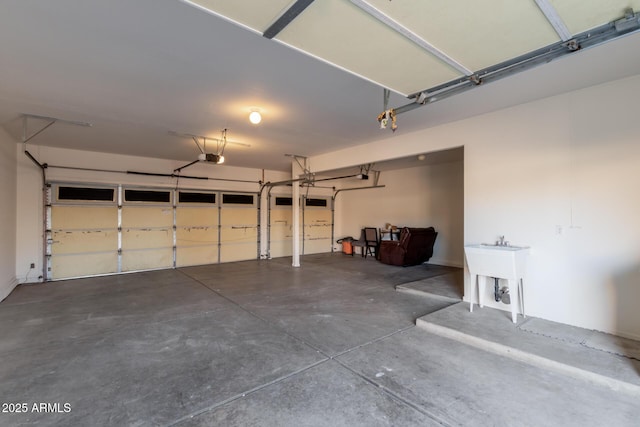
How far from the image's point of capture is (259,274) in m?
6.61

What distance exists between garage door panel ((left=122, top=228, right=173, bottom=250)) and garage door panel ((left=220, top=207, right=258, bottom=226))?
4.79ft

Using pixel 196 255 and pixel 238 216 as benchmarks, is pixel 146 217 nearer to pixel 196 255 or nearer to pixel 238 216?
pixel 196 255

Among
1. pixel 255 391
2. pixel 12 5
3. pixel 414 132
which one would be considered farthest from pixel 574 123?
pixel 12 5

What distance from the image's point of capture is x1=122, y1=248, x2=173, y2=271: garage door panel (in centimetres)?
687

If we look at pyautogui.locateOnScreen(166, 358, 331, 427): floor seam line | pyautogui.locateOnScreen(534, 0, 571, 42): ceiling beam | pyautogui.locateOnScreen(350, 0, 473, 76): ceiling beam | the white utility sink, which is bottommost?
pyautogui.locateOnScreen(166, 358, 331, 427): floor seam line

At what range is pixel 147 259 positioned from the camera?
713cm

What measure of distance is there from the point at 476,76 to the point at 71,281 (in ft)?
25.6

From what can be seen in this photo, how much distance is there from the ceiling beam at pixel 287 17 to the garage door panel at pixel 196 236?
278 inches

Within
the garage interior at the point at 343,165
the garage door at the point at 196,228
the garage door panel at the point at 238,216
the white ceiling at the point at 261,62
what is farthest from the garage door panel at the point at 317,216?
the white ceiling at the point at 261,62

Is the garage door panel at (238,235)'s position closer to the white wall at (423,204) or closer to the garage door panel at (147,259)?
the garage door panel at (147,259)

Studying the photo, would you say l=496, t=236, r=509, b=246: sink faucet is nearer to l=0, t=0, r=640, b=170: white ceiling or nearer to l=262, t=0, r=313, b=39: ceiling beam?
l=0, t=0, r=640, b=170: white ceiling

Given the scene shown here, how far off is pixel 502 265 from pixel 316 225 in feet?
23.8

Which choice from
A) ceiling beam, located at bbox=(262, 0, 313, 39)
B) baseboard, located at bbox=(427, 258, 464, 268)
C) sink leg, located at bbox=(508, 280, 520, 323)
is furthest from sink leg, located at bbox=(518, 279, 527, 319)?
baseboard, located at bbox=(427, 258, 464, 268)

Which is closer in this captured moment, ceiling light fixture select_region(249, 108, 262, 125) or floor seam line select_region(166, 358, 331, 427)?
floor seam line select_region(166, 358, 331, 427)
